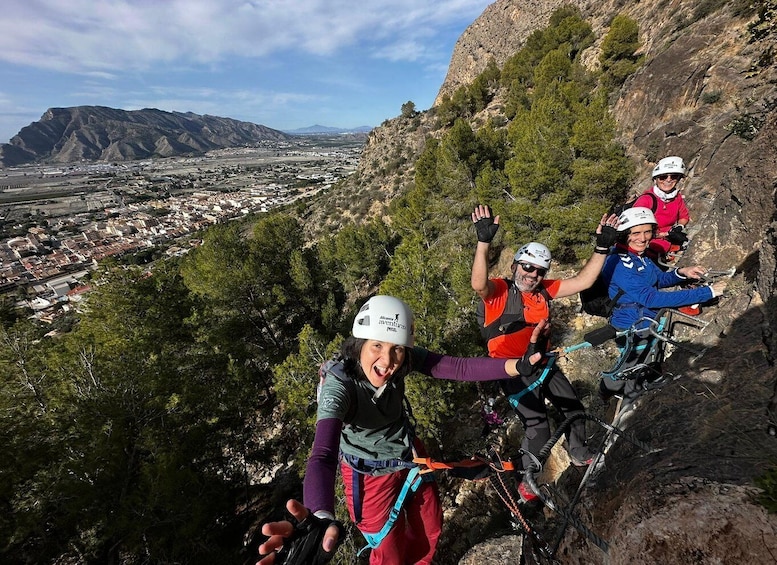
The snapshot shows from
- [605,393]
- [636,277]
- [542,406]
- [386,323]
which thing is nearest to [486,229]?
[386,323]

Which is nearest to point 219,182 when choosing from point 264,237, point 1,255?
point 1,255

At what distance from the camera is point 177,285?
1565cm

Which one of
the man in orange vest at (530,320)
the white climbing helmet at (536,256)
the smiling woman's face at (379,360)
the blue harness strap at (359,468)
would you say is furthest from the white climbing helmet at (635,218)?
the blue harness strap at (359,468)

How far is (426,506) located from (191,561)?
9.65m

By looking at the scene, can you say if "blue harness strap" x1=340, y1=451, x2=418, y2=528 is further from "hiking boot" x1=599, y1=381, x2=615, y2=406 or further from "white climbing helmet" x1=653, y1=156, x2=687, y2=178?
"white climbing helmet" x1=653, y1=156, x2=687, y2=178

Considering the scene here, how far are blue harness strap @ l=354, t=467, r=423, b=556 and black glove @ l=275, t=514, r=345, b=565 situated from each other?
128 cm

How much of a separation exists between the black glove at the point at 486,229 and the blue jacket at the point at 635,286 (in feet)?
5.70

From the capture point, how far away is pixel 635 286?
13.4 ft

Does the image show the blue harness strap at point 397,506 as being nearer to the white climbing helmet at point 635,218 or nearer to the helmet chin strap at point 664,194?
the white climbing helmet at point 635,218

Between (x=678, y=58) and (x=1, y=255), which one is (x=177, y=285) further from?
(x=1, y=255)

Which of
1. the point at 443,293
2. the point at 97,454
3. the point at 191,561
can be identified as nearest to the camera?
the point at 97,454

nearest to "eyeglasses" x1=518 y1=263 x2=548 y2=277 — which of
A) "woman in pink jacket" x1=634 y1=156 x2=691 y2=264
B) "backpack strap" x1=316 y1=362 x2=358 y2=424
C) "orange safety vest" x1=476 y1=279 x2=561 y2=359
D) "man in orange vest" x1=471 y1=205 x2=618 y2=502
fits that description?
"man in orange vest" x1=471 y1=205 x2=618 y2=502

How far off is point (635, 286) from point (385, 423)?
3358 millimetres

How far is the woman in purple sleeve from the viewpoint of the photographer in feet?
9.02
